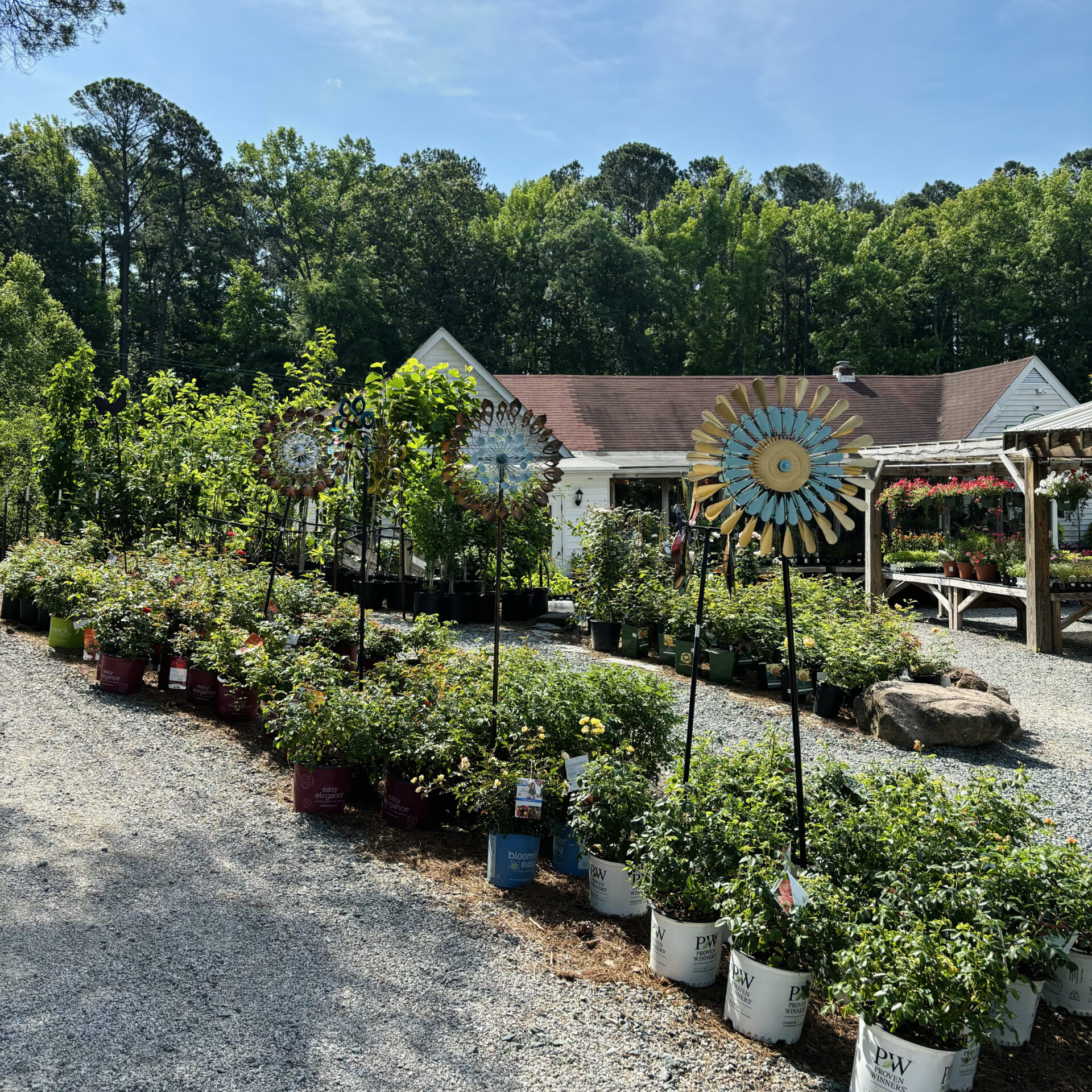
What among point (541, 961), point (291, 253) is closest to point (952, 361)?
point (291, 253)

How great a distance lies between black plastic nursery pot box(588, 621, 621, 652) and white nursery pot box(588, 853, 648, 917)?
18.4ft

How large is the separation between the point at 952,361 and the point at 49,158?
35158 millimetres

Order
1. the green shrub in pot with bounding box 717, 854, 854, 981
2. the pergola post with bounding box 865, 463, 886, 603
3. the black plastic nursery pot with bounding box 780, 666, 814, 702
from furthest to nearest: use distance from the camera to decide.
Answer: the pergola post with bounding box 865, 463, 886, 603, the black plastic nursery pot with bounding box 780, 666, 814, 702, the green shrub in pot with bounding box 717, 854, 854, 981

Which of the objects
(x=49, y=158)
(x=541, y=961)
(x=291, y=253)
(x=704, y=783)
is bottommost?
(x=541, y=961)

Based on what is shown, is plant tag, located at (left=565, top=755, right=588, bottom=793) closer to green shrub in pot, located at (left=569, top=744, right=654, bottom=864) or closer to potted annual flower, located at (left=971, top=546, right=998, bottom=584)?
green shrub in pot, located at (left=569, top=744, right=654, bottom=864)

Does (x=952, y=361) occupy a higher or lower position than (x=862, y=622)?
higher

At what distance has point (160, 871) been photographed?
13.3 ft

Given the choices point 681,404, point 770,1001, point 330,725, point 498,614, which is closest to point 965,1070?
point 770,1001

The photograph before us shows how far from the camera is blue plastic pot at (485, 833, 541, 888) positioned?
3.92 meters

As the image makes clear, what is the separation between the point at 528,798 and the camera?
12.3ft

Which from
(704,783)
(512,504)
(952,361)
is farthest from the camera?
(952,361)

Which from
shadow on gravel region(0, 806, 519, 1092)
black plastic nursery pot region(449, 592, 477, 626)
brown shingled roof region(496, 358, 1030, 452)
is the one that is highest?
brown shingled roof region(496, 358, 1030, 452)

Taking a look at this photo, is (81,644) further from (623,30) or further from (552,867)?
(623,30)

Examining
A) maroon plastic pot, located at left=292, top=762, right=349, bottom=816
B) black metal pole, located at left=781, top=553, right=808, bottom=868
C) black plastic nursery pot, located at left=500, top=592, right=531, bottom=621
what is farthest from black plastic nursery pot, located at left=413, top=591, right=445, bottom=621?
black metal pole, located at left=781, top=553, right=808, bottom=868
